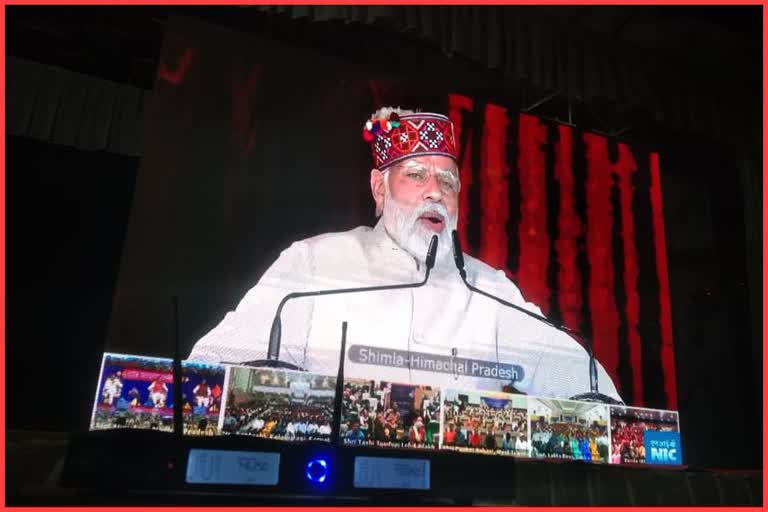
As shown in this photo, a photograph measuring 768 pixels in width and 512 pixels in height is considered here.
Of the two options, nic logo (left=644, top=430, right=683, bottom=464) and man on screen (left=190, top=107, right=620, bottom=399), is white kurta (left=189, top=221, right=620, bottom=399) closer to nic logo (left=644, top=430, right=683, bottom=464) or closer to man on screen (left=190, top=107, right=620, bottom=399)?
man on screen (left=190, top=107, right=620, bottom=399)

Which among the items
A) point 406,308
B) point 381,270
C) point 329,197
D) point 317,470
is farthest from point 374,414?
point 329,197

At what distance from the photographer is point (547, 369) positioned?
8.57 feet

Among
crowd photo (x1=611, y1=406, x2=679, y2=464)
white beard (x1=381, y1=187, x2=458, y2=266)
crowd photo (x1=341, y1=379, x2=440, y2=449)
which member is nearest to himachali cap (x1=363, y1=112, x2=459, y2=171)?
white beard (x1=381, y1=187, x2=458, y2=266)

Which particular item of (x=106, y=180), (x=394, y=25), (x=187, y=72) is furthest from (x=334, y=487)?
(x=106, y=180)

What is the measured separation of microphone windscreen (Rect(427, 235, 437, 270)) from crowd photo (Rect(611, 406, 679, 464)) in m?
0.91

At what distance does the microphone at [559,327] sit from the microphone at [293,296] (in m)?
0.10

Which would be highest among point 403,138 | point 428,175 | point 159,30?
point 159,30

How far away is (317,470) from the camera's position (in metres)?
1.56

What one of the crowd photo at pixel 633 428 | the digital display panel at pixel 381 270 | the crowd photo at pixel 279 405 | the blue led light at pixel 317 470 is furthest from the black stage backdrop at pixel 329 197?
the blue led light at pixel 317 470

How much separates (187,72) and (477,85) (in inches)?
63.1

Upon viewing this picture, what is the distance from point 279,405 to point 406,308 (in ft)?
2.05

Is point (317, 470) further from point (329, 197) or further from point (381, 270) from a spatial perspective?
point (329, 197)

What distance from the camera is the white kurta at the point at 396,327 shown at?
232cm

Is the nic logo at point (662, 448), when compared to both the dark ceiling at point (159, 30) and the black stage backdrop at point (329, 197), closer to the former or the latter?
the black stage backdrop at point (329, 197)
